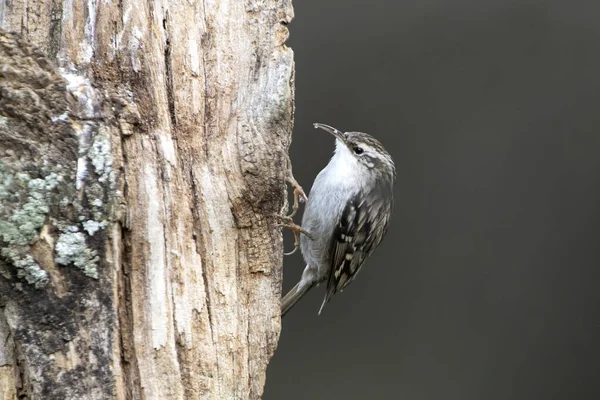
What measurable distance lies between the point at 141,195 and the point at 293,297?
1.46 metres

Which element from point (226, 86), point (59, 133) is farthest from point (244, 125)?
point (59, 133)

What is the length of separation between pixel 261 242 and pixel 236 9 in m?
0.58

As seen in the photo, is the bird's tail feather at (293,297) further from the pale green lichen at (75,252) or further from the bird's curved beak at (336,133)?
the pale green lichen at (75,252)

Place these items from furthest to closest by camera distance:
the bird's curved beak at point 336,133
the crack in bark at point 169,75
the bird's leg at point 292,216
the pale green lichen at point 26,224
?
1. the bird's curved beak at point 336,133
2. the bird's leg at point 292,216
3. the crack in bark at point 169,75
4. the pale green lichen at point 26,224

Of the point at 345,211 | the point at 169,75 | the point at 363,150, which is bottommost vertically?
the point at 345,211

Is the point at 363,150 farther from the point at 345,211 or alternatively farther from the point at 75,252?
the point at 75,252

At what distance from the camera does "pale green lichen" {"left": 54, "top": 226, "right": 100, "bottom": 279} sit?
5.11 feet

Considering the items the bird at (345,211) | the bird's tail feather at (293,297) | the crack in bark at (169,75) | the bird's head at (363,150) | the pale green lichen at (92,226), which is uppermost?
the crack in bark at (169,75)

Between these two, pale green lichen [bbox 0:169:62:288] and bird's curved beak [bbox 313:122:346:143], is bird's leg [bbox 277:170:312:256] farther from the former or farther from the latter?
pale green lichen [bbox 0:169:62:288]

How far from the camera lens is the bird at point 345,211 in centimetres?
298

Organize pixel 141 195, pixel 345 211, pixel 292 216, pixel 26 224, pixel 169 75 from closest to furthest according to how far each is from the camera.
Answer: pixel 26 224 < pixel 141 195 < pixel 169 75 < pixel 292 216 < pixel 345 211

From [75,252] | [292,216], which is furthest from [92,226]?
[292,216]

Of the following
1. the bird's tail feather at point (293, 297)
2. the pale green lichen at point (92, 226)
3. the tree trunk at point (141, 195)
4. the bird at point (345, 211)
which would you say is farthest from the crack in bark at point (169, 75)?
the bird's tail feather at point (293, 297)

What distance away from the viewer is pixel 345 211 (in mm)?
3035
